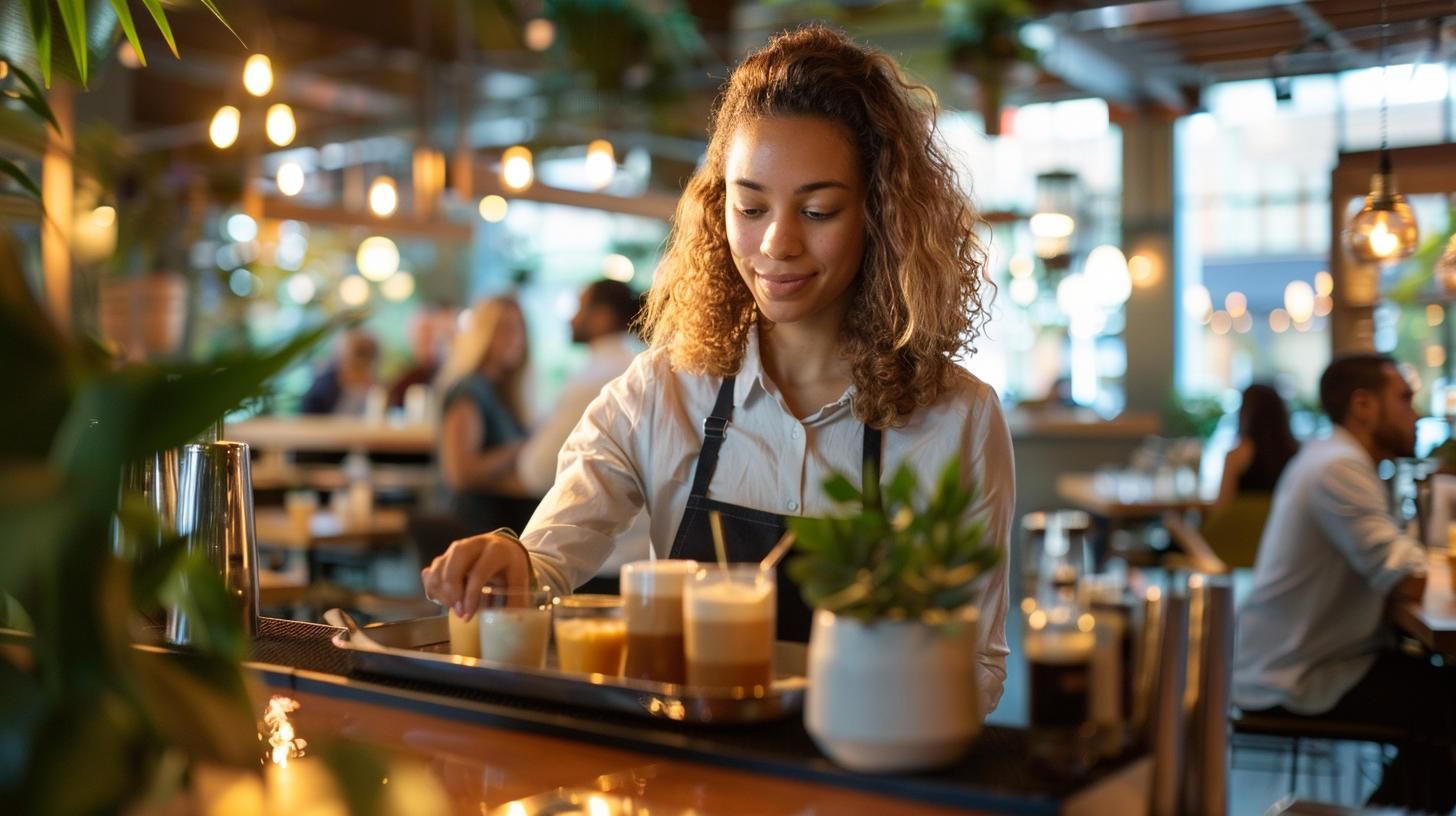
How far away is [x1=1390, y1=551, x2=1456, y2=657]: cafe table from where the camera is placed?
329 cm

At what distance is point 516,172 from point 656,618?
6103 millimetres

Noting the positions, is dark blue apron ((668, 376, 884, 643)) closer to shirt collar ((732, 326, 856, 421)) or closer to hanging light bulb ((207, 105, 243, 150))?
shirt collar ((732, 326, 856, 421))

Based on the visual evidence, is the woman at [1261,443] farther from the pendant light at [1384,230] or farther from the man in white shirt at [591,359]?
the man in white shirt at [591,359]

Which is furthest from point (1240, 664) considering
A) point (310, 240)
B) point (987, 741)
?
point (310, 240)

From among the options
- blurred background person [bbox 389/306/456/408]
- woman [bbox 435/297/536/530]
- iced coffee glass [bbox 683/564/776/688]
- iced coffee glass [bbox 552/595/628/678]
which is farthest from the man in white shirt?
blurred background person [bbox 389/306/456/408]

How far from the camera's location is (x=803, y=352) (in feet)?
7.48

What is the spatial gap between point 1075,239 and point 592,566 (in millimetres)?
9559

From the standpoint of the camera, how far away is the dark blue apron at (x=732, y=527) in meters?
2.10

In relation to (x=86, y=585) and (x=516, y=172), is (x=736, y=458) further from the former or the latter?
(x=516, y=172)

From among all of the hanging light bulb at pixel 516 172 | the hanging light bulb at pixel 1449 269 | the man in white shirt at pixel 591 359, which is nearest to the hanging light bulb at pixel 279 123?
the hanging light bulb at pixel 516 172

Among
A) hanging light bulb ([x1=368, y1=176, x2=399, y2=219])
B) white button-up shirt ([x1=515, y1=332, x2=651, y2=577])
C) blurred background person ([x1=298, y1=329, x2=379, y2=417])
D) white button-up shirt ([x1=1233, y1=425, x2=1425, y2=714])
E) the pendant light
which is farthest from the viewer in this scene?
blurred background person ([x1=298, y1=329, x2=379, y2=417])

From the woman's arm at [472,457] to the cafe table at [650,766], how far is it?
3.77m

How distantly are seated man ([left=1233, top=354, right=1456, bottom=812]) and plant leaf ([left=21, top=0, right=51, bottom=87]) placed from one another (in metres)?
3.43

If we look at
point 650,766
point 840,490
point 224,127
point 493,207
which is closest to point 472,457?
point 224,127
